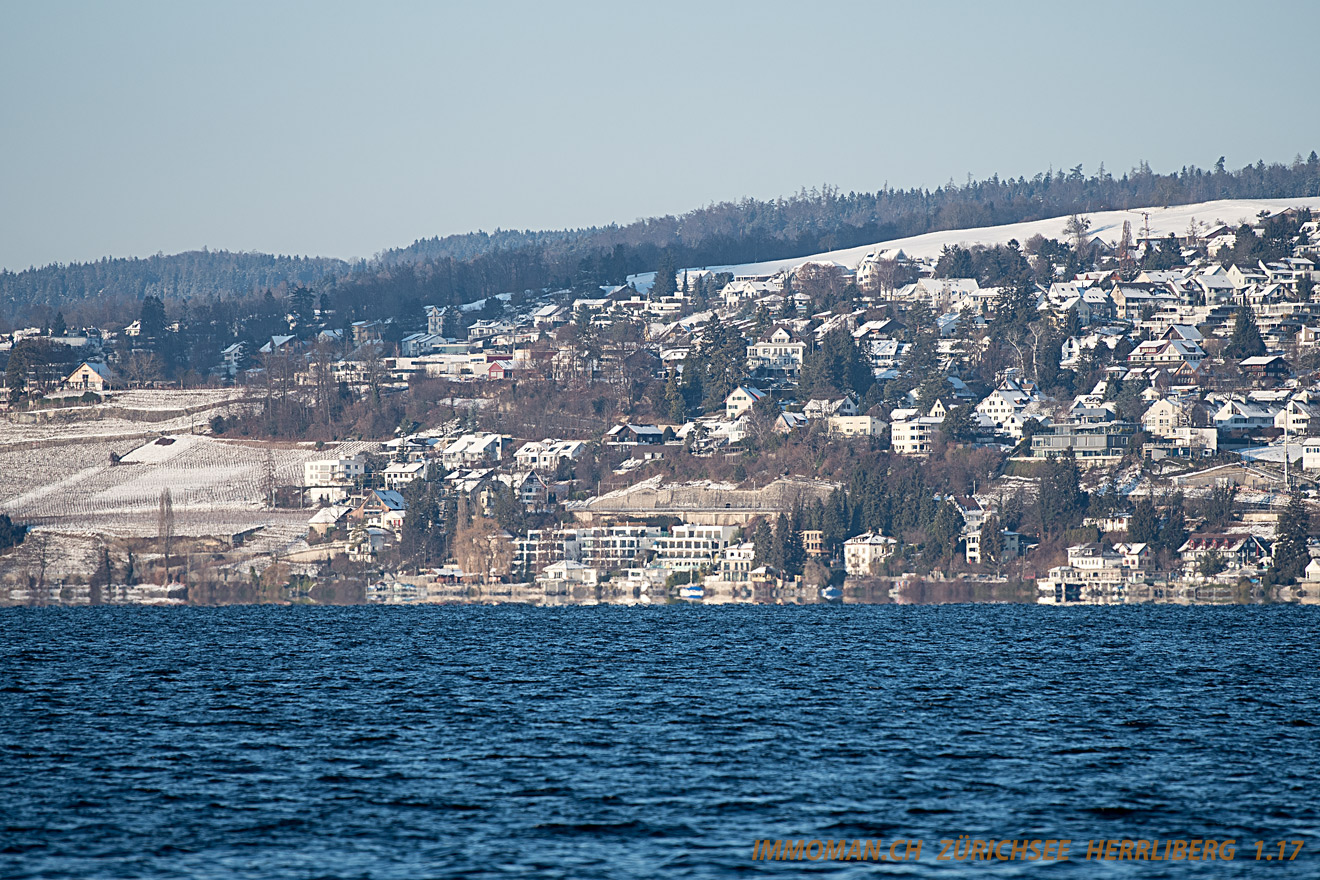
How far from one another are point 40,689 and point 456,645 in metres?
24.6

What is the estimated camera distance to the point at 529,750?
1479 inches

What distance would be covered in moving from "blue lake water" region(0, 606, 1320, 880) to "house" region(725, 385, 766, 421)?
346 ft

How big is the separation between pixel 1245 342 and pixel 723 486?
2962 inches

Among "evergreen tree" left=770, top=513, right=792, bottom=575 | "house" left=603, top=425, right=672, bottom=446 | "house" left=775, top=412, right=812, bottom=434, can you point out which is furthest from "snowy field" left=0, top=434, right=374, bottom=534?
"evergreen tree" left=770, top=513, right=792, bottom=575

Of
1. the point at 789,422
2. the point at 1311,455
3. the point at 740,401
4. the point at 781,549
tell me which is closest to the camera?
the point at 781,549

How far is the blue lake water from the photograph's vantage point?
2702 centimetres

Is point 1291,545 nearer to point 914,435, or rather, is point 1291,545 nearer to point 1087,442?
point 1087,442

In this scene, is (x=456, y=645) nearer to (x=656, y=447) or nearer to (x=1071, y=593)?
(x=1071, y=593)

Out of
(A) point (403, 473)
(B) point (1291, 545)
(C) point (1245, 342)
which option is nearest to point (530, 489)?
(A) point (403, 473)

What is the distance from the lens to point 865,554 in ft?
423

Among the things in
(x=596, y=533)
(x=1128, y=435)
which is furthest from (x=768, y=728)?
(x=1128, y=435)

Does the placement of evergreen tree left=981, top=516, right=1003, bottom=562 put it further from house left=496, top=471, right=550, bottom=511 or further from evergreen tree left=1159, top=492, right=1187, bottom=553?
house left=496, top=471, right=550, bottom=511

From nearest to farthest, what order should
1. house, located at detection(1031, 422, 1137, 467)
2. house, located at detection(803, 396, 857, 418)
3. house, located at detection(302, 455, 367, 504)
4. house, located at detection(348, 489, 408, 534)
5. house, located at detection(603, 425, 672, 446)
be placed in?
house, located at detection(348, 489, 408, 534), house, located at detection(1031, 422, 1137, 467), house, located at detection(302, 455, 367, 504), house, located at detection(603, 425, 672, 446), house, located at detection(803, 396, 857, 418)

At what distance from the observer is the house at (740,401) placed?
176 meters
